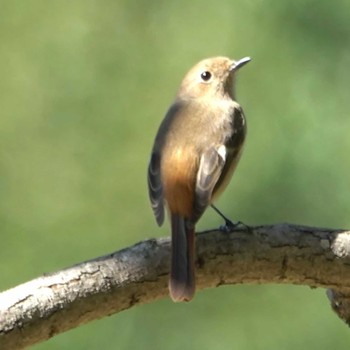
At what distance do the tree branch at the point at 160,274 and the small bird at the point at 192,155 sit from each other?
2.6 inches

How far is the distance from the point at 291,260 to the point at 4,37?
3498 mm

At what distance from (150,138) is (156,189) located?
226cm

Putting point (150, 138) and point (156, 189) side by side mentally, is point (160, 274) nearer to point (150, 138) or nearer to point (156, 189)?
point (156, 189)

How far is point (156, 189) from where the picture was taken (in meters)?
3.57

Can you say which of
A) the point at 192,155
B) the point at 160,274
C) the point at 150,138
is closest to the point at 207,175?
the point at 192,155

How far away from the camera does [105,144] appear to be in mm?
5926

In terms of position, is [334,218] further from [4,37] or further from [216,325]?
[4,37]

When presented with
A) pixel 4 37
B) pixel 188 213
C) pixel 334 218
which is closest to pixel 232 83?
pixel 188 213

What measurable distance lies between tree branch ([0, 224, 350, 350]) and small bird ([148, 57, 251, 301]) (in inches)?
2.6

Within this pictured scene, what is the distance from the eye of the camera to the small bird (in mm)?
3264

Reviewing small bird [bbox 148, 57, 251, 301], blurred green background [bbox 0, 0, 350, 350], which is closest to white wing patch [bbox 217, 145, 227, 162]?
small bird [bbox 148, 57, 251, 301]

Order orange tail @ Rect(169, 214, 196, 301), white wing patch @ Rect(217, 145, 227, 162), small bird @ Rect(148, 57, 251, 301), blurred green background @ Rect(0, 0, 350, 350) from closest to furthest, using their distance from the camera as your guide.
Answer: orange tail @ Rect(169, 214, 196, 301)
small bird @ Rect(148, 57, 251, 301)
white wing patch @ Rect(217, 145, 227, 162)
blurred green background @ Rect(0, 0, 350, 350)

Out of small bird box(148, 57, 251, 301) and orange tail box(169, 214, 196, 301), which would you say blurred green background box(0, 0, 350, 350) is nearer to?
small bird box(148, 57, 251, 301)

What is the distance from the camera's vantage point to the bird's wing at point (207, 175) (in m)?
3.44
